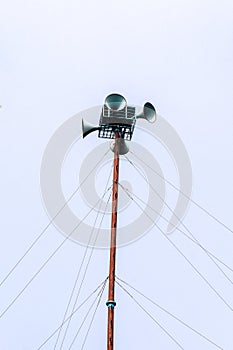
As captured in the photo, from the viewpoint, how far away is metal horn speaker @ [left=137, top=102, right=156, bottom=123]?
76.8 feet

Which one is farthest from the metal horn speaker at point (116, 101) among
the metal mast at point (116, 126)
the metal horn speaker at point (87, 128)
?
the metal horn speaker at point (87, 128)

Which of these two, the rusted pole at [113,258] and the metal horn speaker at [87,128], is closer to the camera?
the rusted pole at [113,258]

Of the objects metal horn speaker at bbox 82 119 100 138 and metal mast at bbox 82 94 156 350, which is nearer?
metal mast at bbox 82 94 156 350

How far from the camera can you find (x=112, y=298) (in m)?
20.6

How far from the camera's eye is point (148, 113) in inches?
929

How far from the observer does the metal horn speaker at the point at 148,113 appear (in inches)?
922

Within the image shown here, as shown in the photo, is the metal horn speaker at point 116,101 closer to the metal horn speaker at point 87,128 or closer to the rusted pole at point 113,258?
the rusted pole at point 113,258

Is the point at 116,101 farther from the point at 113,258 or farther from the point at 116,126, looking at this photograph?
the point at 113,258

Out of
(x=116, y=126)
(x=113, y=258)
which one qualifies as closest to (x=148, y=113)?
(x=116, y=126)

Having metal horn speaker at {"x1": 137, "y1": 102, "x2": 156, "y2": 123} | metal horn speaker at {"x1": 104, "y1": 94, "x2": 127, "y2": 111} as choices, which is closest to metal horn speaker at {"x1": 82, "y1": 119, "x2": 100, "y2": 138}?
metal horn speaker at {"x1": 104, "y1": 94, "x2": 127, "y2": 111}

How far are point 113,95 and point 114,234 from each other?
4204 mm

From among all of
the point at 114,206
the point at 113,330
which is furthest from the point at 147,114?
the point at 113,330

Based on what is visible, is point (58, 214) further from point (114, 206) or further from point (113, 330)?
point (113, 330)

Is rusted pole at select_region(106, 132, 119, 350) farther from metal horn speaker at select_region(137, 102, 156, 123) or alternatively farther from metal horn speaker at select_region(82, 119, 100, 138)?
metal horn speaker at select_region(137, 102, 156, 123)
